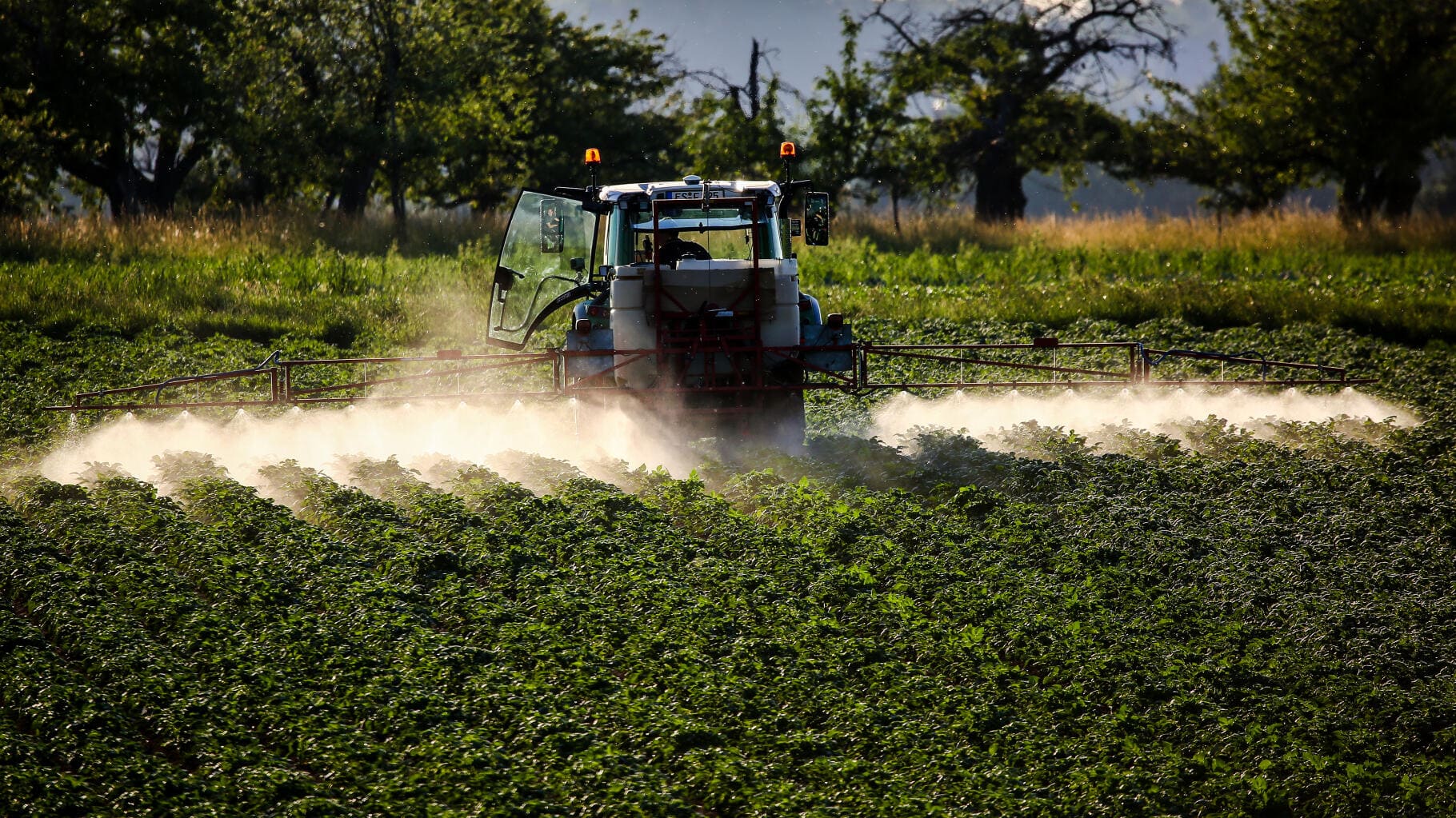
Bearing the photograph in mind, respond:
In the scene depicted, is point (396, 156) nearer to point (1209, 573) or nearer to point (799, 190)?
point (799, 190)

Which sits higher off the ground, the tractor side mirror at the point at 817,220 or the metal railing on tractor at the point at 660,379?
the tractor side mirror at the point at 817,220

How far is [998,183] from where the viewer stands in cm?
4331

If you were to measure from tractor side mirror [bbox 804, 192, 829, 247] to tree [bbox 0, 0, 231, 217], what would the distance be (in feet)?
67.0

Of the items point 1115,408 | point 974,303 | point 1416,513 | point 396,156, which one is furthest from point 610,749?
point 396,156

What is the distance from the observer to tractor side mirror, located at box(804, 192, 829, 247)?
12.1 metres

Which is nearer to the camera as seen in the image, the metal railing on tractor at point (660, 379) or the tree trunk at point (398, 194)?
the metal railing on tractor at point (660, 379)

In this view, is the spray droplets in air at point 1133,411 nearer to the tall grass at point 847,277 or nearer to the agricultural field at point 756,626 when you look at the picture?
the agricultural field at point 756,626

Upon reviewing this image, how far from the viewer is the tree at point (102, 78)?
93.5 ft

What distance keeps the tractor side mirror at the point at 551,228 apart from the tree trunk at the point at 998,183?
31700 millimetres

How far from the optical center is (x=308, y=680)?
6.68 meters

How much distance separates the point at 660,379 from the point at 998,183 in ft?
110

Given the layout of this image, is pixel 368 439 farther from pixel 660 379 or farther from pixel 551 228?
pixel 660 379

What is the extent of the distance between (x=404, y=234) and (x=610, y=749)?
26965mm

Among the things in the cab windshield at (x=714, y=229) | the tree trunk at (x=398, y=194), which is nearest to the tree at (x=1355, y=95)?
the tree trunk at (x=398, y=194)
